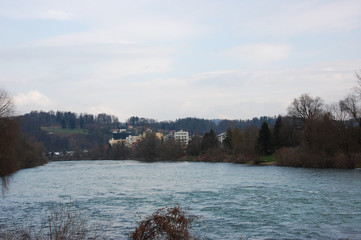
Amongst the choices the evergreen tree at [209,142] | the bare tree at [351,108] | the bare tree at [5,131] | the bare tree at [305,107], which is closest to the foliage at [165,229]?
the bare tree at [5,131]

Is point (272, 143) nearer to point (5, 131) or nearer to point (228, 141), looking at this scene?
point (228, 141)

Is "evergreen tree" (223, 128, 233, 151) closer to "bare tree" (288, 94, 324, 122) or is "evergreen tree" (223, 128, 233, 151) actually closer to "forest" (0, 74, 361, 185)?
"forest" (0, 74, 361, 185)

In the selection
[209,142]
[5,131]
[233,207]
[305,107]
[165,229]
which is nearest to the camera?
[165,229]

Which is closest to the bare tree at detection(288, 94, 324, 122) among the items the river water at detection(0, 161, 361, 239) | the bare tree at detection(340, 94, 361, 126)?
the bare tree at detection(340, 94, 361, 126)

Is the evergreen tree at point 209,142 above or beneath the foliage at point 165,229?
above

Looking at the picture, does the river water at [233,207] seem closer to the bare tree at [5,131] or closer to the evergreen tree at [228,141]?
the bare tree at [5,131]

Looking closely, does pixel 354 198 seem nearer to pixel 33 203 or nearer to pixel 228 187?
pixel 228 187

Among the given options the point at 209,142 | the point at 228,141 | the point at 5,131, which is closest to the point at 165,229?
the point at 5,131

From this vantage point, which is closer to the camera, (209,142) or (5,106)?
(5,106)

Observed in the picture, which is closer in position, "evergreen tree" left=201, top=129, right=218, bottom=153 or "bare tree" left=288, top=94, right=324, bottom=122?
"bare tree" left=288, top=94, right=324, bottom=122

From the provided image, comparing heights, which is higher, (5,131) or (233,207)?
(5,131)

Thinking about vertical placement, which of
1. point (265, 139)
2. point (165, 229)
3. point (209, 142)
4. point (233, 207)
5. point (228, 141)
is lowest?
point (233, 207)

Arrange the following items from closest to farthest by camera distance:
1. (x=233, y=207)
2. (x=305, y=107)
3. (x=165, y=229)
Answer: (x=165, y=229) < (x=233, y=207) < (x=305, y=107)

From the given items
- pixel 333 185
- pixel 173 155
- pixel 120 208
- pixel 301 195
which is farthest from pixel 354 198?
pixel 173 155
